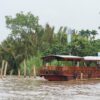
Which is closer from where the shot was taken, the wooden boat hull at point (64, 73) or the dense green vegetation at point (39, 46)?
the wooden boat hull at point (64, 73)

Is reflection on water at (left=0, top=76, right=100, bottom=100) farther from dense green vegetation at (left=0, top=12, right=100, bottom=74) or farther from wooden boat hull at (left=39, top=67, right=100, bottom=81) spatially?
dense green vegetation at (left=0, top=12, right=100, bottom=74)

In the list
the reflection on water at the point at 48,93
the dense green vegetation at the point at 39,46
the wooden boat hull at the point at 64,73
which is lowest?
the reflection on water at the point at 48,93

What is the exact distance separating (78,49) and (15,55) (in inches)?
311

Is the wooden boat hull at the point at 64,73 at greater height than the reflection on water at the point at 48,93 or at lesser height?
greater

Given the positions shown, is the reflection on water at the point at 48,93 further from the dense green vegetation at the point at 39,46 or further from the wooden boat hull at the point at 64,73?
the dense green vegetation at the point at 39,46

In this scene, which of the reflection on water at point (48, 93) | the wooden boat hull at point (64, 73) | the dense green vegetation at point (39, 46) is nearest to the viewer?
the reflection on water at point (48, 93)

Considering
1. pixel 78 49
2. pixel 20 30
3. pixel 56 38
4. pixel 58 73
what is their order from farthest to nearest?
1. pixel 20 30
2. pixel 56 38
3. pixel 78 49
4. pixel 58 73

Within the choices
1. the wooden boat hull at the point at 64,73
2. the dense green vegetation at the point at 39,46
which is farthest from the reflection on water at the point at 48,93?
the dense green vegetation at the point at 39,46

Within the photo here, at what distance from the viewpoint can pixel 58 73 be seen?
39.3m

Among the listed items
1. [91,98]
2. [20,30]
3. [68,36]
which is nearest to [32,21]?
[20,30]

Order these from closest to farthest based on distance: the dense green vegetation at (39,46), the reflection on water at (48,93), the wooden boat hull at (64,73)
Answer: the reflection on water at (48,93), the wooden boat hull at (64,73), the dense green vegetation at (39,46)

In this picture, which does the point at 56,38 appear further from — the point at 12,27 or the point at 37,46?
the point at 12,27

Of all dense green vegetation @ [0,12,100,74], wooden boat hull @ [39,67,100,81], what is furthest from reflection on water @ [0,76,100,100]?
dense green vegetation @ [0,12,100,74]

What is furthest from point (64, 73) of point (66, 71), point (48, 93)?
point (48, 93)
